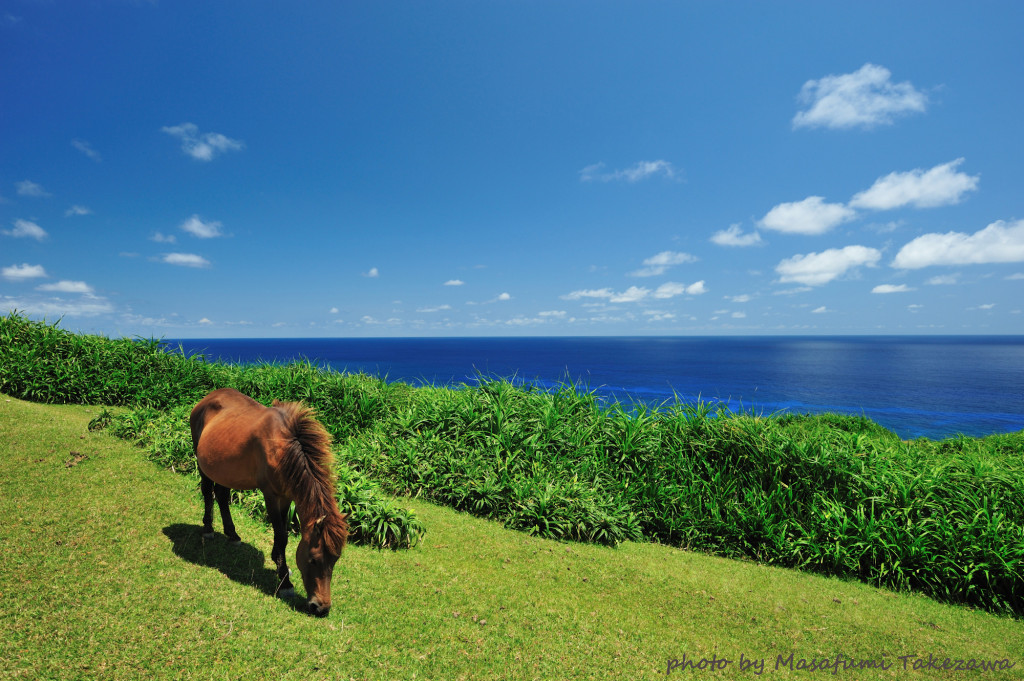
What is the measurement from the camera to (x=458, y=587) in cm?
468

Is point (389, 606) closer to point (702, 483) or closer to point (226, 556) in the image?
point (226, 556)

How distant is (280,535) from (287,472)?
0.72 m

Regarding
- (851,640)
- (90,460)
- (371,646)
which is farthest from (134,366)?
(851,640)

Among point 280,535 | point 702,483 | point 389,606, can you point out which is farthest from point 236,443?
point 702,483

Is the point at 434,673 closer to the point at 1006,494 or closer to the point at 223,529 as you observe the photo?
the point at 223,529

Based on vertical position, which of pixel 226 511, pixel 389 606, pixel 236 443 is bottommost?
pixel 389 606

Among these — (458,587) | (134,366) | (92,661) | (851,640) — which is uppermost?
(134,366)

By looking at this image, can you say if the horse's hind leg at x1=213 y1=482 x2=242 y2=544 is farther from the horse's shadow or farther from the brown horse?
the brown horse

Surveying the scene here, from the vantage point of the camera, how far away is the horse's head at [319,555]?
337cm

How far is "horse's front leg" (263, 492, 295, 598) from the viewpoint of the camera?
370 centimetres

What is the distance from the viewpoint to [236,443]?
3.85m

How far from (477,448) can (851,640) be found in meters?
5.41

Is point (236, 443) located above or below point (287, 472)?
above

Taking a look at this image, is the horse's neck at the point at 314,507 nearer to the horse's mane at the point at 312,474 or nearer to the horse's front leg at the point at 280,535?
the horse's mane at the point at 312,474
